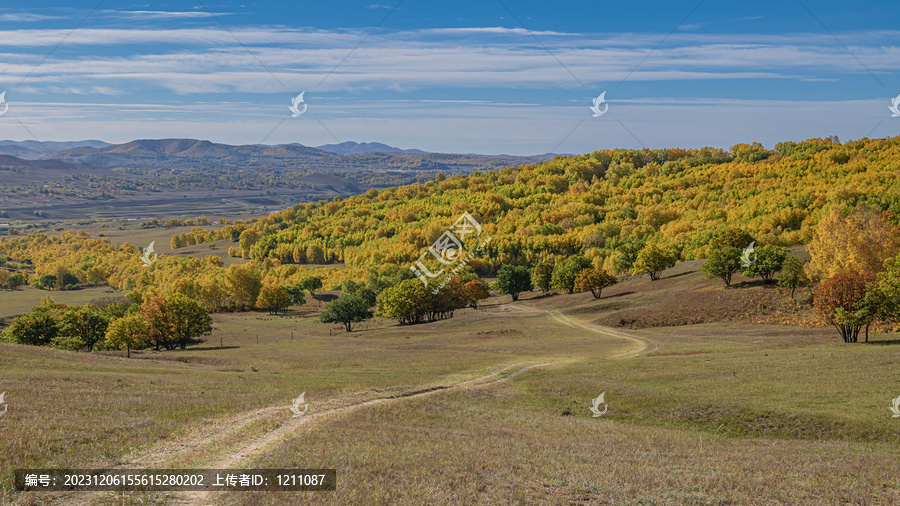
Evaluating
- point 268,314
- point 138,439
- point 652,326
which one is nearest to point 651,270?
point 652,326

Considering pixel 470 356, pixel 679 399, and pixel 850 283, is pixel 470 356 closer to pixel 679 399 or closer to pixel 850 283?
pixel 679 399

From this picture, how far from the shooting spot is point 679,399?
33719mm

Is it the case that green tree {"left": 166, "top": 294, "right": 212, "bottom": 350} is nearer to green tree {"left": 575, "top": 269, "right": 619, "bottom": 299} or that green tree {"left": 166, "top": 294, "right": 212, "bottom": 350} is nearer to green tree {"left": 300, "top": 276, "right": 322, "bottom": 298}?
green tree {"left": 575, "top": 269, "right": 619, "bottom": 299}

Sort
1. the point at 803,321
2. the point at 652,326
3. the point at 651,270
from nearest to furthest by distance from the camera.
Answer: the point at 803,321
the point at 652,326
the point at 651,270

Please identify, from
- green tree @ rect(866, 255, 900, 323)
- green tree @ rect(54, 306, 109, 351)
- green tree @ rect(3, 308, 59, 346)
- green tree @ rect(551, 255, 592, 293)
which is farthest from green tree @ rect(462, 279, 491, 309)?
green tree @ rect(866, 255, 900, 323)

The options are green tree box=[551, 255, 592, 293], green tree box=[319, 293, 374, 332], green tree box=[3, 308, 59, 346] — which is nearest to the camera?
green tree box=[3, 308, 59, 346]

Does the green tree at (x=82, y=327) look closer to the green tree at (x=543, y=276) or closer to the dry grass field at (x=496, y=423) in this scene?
the dry grass field at (x=496, y=423)

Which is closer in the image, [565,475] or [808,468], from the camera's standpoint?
[565,475]

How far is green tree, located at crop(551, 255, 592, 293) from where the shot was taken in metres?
129

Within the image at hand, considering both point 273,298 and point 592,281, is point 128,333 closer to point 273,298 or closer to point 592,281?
point 273,298

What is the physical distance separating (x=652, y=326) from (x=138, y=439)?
2948 inches

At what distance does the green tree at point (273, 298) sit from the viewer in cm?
14475

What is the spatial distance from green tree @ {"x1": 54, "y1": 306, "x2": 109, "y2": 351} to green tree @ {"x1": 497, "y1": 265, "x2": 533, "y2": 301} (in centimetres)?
8226

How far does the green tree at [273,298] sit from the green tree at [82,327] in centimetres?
5919
